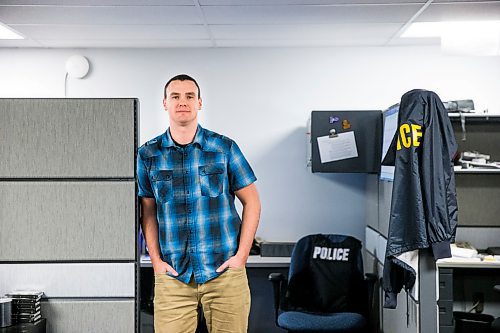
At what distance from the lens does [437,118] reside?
3.13m

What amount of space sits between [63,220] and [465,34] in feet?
8.38

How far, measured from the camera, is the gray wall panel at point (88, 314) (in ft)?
9.67

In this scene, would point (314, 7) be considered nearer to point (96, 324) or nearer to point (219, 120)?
point (219, 120)

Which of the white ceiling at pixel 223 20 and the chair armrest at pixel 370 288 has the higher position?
the white ceiling at pixel 223 20

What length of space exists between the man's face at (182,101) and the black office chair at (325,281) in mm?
1395

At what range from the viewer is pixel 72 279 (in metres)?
2.95

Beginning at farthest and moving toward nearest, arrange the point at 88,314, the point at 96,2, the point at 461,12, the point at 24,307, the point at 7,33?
the point at 7,33 < the point at 461,12 < the point at 96,2 < the point at 88,314 < the point at 24,307

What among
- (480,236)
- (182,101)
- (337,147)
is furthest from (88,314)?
(480,236)

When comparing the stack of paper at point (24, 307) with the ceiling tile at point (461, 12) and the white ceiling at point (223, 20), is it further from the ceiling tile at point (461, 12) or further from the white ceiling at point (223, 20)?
the ceiling tile at point (461, 12)

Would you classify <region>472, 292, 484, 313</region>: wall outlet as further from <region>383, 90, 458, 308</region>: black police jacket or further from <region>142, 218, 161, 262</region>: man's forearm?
<region>142, 218, 161, 262</region>: man's forearm

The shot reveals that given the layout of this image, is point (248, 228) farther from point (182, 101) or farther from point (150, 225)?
point (182, 101)

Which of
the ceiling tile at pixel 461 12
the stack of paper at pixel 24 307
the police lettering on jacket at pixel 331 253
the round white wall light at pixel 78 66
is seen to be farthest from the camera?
the round white wall light at pixel 78 66

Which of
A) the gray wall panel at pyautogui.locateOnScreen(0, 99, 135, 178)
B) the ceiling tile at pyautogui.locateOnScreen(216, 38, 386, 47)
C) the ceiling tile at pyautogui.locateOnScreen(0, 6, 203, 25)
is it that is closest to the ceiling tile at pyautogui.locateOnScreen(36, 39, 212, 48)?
the ceiling tile at pyautogui.locateOnScreen(216, 38, 386, 47)

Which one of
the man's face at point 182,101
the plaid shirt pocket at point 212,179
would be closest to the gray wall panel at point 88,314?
the plaid shirt pocket at point 212,179
